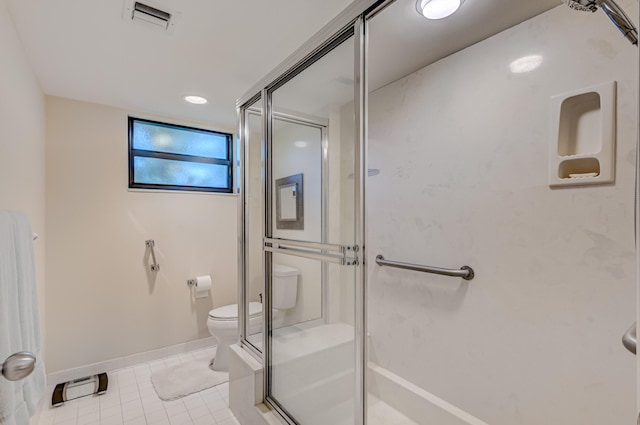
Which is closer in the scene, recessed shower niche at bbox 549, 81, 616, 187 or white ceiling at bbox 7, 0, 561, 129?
recessed shower niche at bbox 549, 81, 616, 187

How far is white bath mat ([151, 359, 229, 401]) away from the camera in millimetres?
2221

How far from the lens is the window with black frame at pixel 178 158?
8.78 ft

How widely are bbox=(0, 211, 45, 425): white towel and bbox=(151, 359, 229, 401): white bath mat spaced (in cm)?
131

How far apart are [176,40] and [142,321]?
223cm

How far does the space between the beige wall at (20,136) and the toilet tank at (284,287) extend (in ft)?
4.07

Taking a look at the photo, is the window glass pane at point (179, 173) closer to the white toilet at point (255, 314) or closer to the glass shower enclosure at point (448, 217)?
the glass shower enclosure at point (448, 217)

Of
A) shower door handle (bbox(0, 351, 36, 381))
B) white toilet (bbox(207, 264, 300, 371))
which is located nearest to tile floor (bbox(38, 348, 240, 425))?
white toilet (bbox(207, 264, 300, 371))

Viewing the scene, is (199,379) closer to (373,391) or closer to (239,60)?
(373,391)

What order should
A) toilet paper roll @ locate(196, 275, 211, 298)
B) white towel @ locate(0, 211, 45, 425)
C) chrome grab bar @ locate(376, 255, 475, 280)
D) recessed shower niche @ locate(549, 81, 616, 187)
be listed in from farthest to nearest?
toilet paper roll @ locate(196, 275, 211, 298) → chrome grab bar @ locate(376, 255, 475, 280) → recessed shower niche @ locate(549, 81, 616, 187) → white towel @ locate(0, 211, 45, 425)

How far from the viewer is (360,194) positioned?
122 centimetres

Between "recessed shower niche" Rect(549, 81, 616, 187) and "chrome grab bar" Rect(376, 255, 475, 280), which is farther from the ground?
"recessed shower niche" Rect(549, 81, 616, 187)

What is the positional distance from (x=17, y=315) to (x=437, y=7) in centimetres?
189

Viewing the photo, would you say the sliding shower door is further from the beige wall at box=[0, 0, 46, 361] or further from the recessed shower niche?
the beige wall at box=[0, 0, 46, 361]

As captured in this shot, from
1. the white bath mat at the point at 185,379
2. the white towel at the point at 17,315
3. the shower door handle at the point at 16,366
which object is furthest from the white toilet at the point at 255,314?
the shower door handle at the point at 16,366
